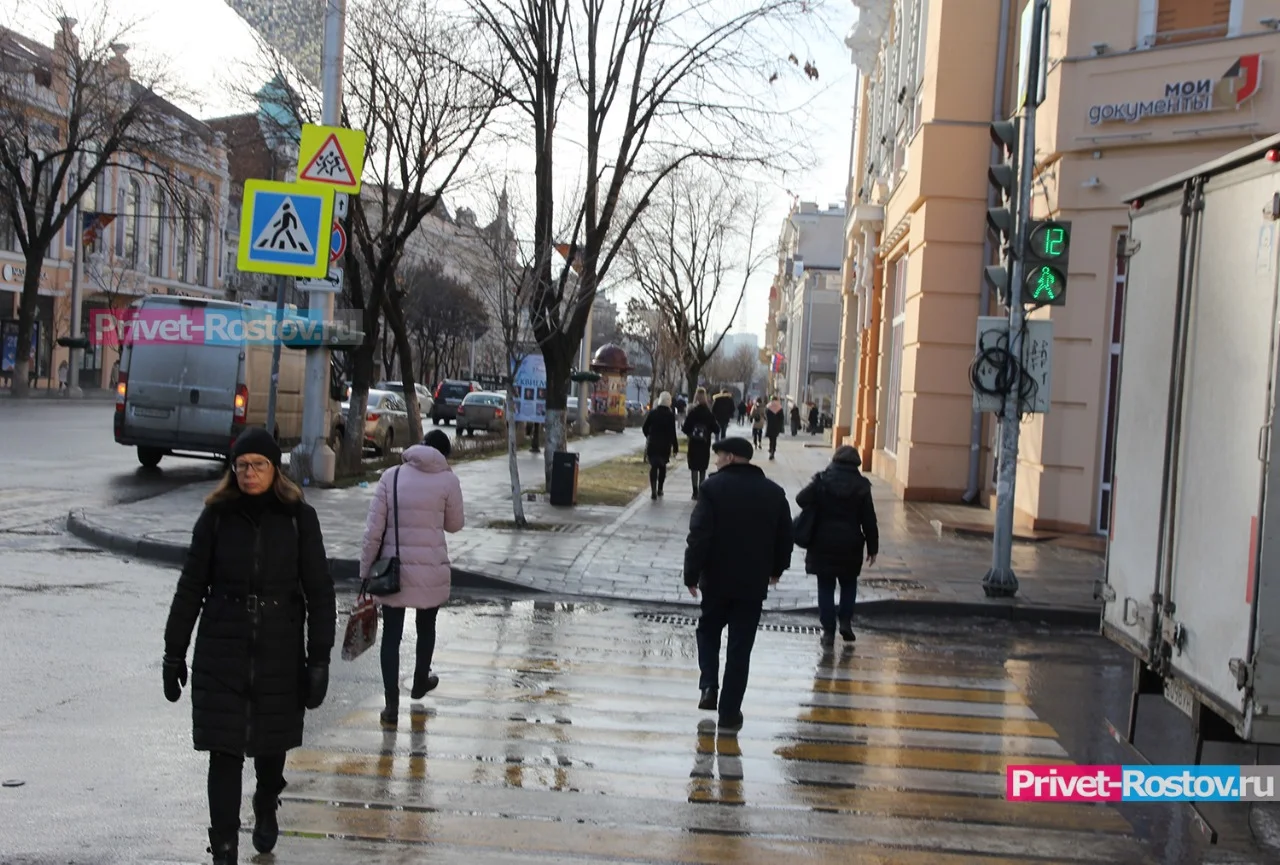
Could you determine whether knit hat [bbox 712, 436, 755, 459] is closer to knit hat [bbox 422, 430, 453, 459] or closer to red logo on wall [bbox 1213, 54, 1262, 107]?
knit hat [bbox 422, 430, 453, 459]

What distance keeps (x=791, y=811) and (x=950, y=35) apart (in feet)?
57.2

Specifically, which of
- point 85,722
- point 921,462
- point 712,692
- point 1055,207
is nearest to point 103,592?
point 85,722

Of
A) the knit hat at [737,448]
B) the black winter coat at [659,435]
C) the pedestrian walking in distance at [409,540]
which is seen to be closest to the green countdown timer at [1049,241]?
the knit hat at [737,448]

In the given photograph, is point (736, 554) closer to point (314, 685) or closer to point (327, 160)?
point (314, 685)

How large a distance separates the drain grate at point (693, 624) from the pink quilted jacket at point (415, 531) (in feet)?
13.2

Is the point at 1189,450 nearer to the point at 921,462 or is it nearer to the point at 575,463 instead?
the point at 575,463

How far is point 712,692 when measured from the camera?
770 centimetres

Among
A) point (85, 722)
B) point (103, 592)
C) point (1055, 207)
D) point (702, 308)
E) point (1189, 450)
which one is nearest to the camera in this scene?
point (1189, 450)

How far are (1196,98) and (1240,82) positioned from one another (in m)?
0.53

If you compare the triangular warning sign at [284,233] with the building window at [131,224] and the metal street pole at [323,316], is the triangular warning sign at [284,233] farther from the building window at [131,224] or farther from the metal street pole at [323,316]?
the building window at [131,224]

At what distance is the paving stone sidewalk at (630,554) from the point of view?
40.1 feet

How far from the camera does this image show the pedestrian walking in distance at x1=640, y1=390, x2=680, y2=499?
2198 centimetres

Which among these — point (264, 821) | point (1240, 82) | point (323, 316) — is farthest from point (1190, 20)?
point (264, 821)

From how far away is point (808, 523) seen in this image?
402 inches
